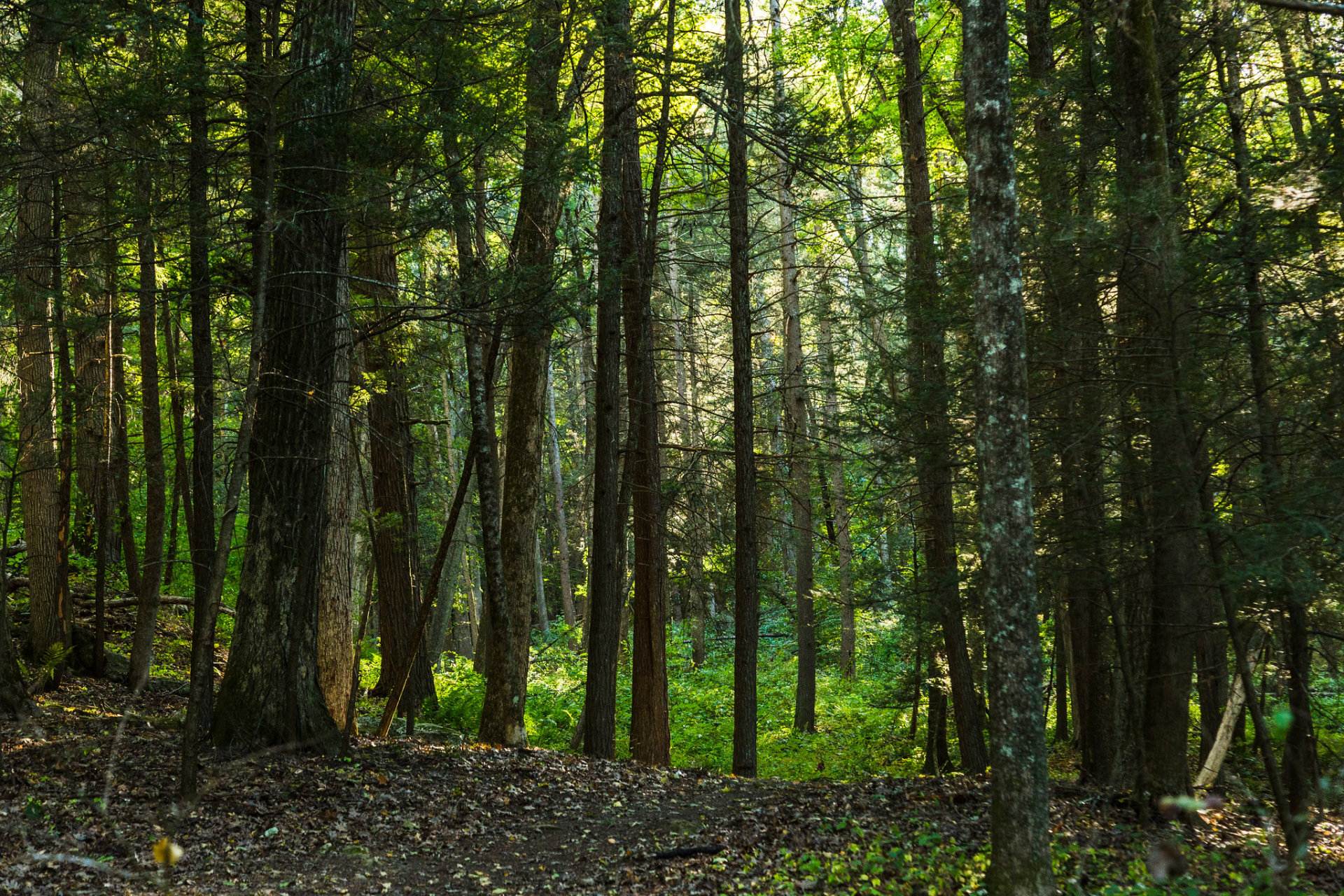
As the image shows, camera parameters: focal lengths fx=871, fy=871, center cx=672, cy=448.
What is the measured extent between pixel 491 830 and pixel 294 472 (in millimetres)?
3511

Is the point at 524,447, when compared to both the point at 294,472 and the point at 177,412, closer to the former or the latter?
the point at 294,472

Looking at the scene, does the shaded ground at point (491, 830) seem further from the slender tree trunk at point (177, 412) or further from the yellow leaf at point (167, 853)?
the yellow leaf at point (167, 853)

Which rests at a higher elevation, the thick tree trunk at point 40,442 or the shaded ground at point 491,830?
the thick tree trunk at point 40,442

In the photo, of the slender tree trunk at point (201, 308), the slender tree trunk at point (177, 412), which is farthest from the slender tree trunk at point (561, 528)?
the slender tree trunk at point (201, 308)

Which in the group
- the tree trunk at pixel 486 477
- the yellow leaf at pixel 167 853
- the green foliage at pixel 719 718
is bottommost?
the green foliage at pixel 719 718

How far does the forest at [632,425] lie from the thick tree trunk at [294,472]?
0.04 meters

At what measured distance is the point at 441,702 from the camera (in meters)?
13.5

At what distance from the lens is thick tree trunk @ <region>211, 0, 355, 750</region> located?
7.35m

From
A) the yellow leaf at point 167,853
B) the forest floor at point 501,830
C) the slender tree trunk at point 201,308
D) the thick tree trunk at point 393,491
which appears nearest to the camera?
the yellow leaf at point 167,853

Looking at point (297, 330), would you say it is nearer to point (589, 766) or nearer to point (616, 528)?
point (616, 528)

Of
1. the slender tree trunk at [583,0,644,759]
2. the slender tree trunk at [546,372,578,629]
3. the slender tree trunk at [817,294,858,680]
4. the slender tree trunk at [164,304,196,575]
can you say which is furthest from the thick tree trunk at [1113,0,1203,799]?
the slender tree trunk at [546,372,578,629]

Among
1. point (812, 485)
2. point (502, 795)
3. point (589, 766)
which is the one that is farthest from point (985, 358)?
point (812, 485)

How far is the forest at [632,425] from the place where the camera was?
5688 mm

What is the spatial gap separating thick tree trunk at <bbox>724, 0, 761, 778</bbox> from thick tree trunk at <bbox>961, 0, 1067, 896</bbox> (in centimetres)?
547
